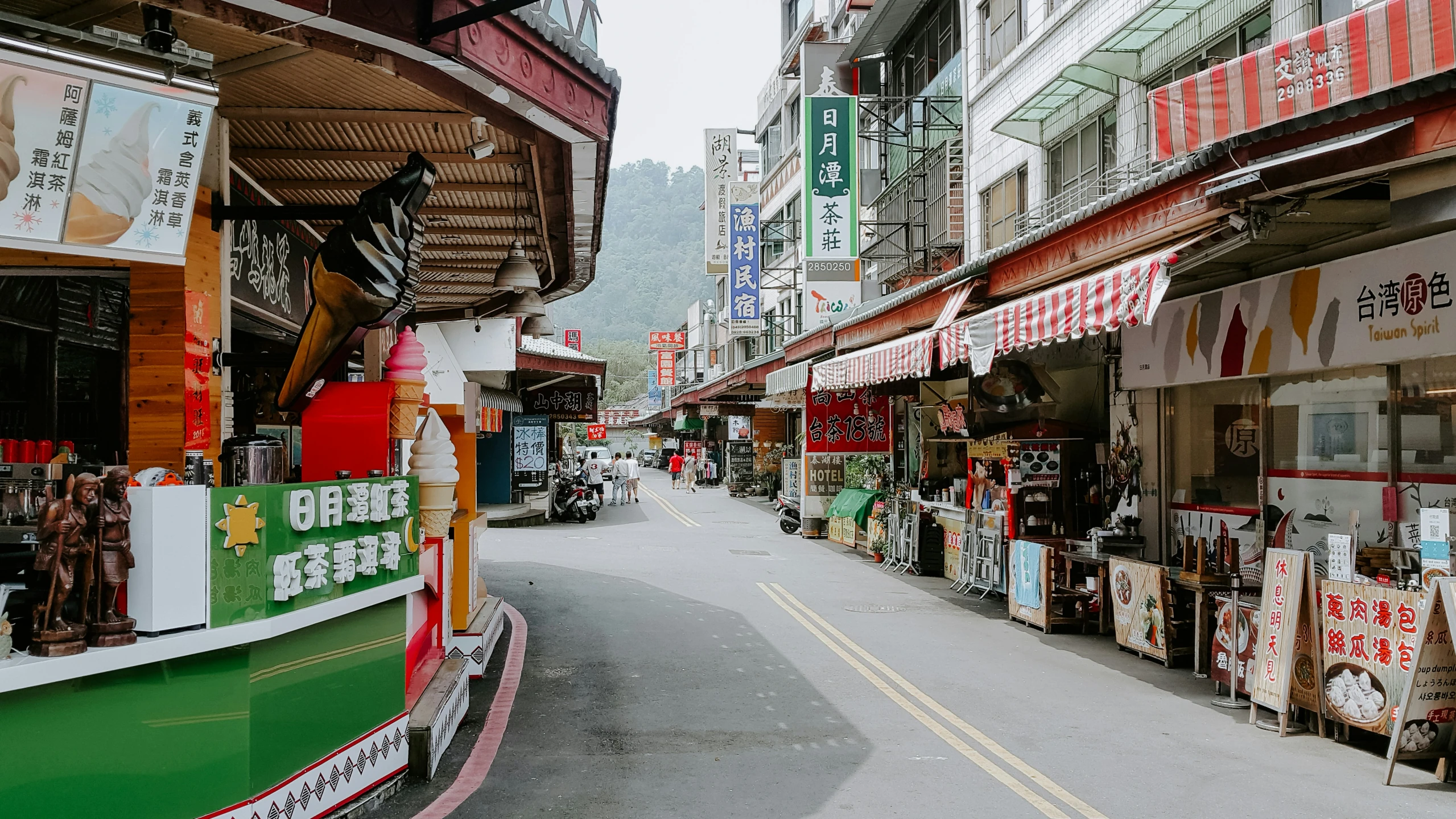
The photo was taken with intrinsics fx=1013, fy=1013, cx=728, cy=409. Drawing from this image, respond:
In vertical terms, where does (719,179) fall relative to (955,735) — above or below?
above

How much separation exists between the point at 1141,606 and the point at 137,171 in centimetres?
899

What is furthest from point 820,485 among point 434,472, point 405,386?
point 405,386

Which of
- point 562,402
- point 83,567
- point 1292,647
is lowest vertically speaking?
point 1292,647

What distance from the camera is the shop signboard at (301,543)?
15.0 ft

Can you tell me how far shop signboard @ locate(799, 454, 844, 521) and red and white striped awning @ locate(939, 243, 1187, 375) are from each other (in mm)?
11906

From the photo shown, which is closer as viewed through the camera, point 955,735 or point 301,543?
point 301,543

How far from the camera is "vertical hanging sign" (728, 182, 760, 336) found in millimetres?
Result: 35875

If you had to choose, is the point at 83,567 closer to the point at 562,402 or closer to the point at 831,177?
the point at 831,177

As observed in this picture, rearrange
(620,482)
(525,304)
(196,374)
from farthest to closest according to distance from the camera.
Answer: (620,482), (525,304), (196,374)

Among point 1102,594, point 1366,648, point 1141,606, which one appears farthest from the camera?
point 1102,594

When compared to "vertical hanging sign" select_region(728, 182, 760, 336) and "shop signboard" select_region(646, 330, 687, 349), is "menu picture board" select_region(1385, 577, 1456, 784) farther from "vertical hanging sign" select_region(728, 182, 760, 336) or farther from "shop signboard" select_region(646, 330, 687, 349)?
"shop signboard" select_region(646, 330, 687, 349)

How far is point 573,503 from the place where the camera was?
2675 centimetres

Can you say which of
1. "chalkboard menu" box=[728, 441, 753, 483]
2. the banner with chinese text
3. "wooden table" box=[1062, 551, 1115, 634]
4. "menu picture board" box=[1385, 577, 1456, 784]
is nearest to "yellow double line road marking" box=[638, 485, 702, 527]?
"chalkboard menu" box=[728, 441, 753, 483]

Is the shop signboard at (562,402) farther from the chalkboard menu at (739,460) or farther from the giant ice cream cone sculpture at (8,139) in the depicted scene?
the giant ice cream cone sculpture at (8,139)
